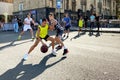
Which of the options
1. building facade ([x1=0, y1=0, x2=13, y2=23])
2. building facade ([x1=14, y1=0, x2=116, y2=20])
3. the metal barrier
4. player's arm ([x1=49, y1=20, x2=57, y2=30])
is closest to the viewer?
player's arm ([x1=49, y1=20, x2=57, y2=30])

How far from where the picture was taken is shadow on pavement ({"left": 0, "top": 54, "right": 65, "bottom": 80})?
7.35m

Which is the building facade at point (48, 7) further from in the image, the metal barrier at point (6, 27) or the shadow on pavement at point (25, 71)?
the shadow on pavement at point (25, 71)

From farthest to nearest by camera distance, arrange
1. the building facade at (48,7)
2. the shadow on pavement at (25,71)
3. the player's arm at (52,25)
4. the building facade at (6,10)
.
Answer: the building facade at (6,10)
the building facade at (48,7)
the player's arm at (52,25)
the shadow on pavement at (25,71)

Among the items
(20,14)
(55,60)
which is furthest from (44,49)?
(20,14)

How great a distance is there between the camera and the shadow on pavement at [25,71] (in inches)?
289

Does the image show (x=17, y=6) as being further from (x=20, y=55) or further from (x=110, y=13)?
(x=20, y=55)

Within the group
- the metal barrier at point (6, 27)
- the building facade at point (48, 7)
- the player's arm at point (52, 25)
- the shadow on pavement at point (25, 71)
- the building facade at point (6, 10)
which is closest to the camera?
the shadow on pavement at point (25, 71)

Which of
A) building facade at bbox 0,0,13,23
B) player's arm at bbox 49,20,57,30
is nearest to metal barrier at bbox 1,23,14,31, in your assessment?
building facade at bbox 0,0,13,23

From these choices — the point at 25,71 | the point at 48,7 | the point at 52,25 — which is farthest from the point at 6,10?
the point at 25,71

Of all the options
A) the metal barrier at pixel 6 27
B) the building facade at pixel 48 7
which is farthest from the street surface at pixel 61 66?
the building facade at pixel 48 7

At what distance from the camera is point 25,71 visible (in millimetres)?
8070

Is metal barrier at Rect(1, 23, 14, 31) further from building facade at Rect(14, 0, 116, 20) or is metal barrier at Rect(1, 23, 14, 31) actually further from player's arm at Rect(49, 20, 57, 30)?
player's arm at Rect(49, 20, 57, 30)

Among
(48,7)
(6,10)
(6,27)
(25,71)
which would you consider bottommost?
(25,71)

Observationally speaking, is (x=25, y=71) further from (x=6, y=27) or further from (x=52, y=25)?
(x=6, y=27)
